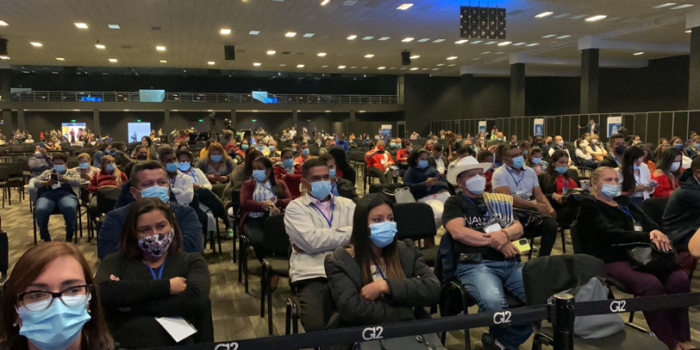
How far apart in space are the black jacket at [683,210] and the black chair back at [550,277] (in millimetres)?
1852

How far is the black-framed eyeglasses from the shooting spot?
149cm

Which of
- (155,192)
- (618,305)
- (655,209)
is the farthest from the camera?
(655,209)

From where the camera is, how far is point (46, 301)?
58.9 inches

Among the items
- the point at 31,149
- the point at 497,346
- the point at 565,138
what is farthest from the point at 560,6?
the point at 31,149

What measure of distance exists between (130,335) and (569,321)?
188 cm

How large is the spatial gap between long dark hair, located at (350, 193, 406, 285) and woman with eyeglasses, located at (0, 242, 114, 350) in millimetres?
1278

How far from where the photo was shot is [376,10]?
13.9 m

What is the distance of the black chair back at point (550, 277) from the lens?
A: 2.57m

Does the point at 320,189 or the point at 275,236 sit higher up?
the point at 320,189

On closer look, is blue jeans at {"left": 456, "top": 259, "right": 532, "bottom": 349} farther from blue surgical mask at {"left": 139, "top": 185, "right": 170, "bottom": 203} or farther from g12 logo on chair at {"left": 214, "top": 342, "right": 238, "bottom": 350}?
blue surgical mask at {"left": 139, "top": 185, "right": 170, "bottom": 203}

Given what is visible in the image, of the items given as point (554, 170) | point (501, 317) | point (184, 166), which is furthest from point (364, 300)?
point (184, 166)

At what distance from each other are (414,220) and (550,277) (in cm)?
154

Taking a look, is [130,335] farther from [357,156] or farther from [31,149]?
[31,149]

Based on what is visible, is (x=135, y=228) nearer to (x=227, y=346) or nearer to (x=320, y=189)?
(x=227, y=346)
